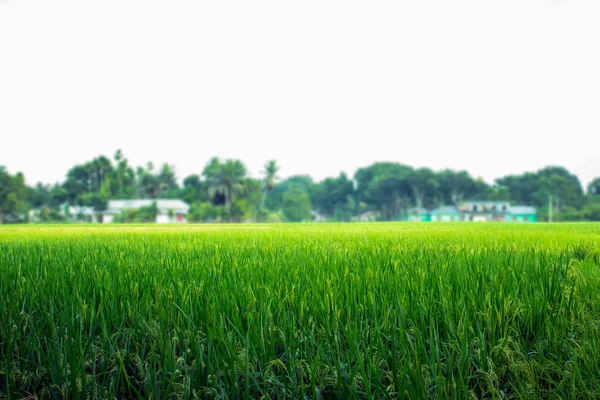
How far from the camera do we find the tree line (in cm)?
5481

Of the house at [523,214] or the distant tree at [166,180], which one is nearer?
the house at [523,214]

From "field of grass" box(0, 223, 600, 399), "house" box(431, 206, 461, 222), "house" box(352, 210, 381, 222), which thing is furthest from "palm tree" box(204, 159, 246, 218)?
"field of grass" box(0, 223, 600, 399)

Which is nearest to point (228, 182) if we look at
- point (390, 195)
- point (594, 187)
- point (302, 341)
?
point (390, 195)

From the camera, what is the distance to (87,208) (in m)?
55.2

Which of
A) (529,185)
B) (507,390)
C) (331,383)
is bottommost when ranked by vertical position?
(507,390)

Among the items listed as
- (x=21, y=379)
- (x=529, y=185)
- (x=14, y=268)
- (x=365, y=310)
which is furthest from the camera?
(x=529, y=185)

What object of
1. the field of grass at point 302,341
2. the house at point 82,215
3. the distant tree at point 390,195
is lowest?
the field of grass at point 302,341

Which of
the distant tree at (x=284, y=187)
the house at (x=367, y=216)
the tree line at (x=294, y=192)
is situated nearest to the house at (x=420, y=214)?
the tree line at (x=294, y=192)

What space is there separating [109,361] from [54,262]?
2.86m

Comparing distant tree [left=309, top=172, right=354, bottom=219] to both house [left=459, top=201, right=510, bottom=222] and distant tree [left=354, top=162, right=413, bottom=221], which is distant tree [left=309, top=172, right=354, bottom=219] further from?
house [left=459, top=201, right=510, bottom=222]

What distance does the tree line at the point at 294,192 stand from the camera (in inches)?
2158

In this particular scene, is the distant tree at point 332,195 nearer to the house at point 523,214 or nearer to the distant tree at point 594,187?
the house at point 523,214

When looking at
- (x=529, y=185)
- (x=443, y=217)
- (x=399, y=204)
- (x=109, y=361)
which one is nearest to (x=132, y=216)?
(x=399, y=204)

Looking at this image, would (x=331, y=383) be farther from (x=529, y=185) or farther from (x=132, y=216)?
(x=529, y=185)
